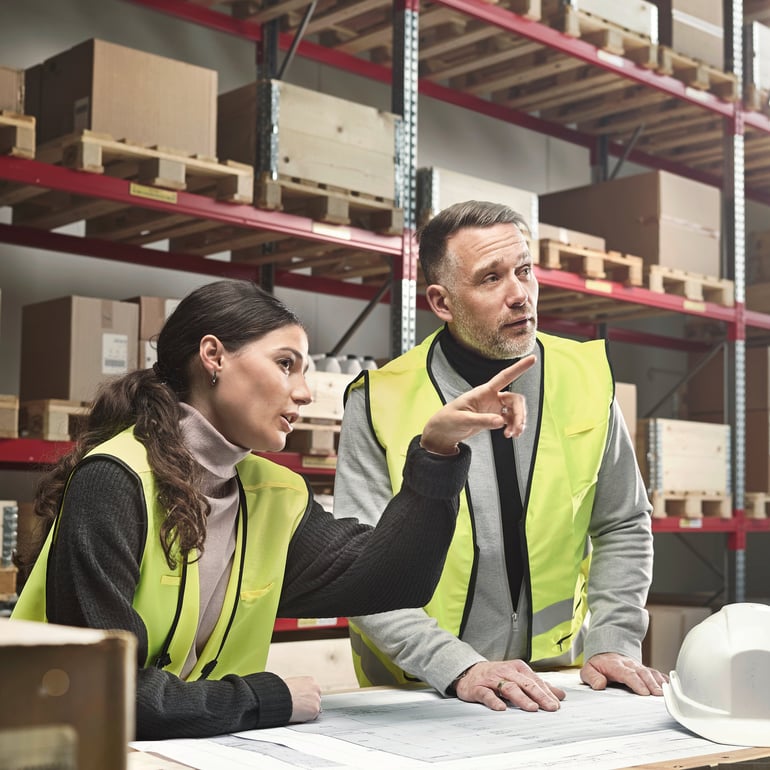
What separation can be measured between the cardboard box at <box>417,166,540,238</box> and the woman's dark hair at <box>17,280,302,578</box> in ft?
13.1

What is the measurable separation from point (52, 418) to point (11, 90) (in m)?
1.45

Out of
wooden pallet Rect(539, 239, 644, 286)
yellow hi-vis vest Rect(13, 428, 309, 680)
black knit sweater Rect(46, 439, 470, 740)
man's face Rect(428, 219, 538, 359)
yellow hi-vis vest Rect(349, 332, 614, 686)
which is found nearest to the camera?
black knit sweater Rect(46, 439, 470, 740)

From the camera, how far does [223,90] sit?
286 inches

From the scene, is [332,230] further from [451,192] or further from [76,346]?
[76,346]

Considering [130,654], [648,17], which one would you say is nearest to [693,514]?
[648,17]

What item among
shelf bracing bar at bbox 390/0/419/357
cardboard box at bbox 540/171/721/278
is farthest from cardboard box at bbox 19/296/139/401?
cardboard box at bbox 540/171/721/278

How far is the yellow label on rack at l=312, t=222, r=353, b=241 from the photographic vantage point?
5.86 meters

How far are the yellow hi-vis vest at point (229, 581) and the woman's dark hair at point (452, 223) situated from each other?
0.86 meters

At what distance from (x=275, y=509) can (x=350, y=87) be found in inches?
245

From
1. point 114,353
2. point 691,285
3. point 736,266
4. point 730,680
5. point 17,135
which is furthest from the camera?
point 736,266

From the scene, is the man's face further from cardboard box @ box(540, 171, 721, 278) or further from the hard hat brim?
cardboard box @ box(540, 171, 721, 278)

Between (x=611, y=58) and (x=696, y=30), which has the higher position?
(x=696, y=30)

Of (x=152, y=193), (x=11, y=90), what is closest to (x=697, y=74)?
(x=152, y=193)

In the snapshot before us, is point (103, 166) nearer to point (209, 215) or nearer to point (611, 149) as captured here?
point (209, 215)
